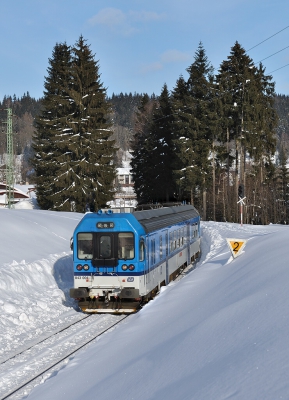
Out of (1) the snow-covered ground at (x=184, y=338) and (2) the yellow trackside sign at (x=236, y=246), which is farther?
(2) the yellow trackside sign at (x=236, y=246)

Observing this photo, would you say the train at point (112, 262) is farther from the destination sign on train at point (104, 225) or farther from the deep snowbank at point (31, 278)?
the deep snowbank at point (31, 278)

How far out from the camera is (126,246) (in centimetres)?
1358

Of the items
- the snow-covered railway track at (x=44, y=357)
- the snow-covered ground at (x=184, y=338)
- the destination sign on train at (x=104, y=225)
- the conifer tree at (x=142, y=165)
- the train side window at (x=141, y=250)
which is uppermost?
the conifer tree at (x=142, y=165)

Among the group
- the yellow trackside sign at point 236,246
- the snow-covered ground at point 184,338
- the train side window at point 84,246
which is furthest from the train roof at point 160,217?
the yellow trackside sign at point 236,246

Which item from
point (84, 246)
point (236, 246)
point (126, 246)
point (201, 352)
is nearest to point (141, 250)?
point (126, 246)

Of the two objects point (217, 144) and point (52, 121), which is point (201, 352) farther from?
point (217, 144)

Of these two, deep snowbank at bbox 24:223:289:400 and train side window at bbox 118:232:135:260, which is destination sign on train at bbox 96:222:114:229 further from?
deep snowbank at bbox 24:223:289:400

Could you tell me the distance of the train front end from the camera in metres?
13.4

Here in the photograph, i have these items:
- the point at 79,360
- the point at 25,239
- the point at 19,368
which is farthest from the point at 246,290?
the point at 25,239

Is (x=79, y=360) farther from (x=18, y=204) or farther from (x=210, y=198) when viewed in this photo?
(x=18, y=204)

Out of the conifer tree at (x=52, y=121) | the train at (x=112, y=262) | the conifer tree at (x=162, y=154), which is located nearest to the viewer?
the train at (x=112, y=262)

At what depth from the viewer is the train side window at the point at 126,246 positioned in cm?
1350

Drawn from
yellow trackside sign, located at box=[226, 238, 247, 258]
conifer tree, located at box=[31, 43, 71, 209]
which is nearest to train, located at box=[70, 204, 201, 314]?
yellow trackside sign, located at box=[226, 238, 247, 258]

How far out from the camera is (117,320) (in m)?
12.9
